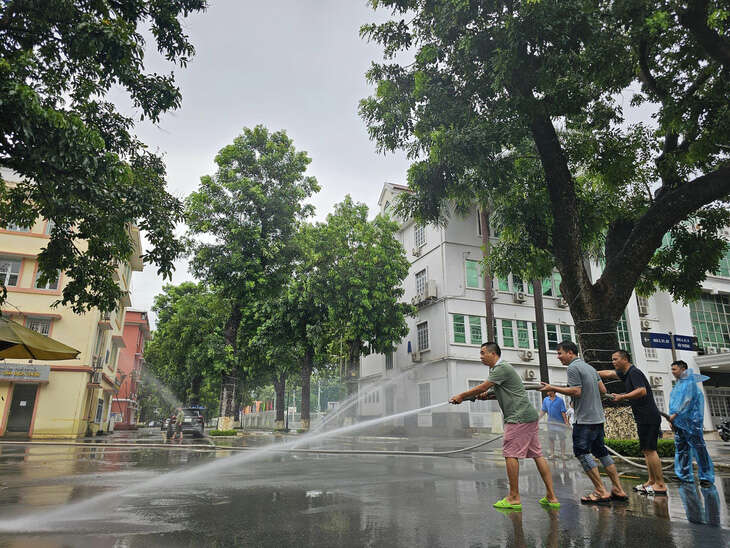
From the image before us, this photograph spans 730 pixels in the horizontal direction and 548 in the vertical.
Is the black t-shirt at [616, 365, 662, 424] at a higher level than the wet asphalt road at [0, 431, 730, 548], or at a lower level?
higher

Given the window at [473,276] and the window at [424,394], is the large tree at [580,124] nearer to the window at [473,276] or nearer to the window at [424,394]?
the window at [473,276]

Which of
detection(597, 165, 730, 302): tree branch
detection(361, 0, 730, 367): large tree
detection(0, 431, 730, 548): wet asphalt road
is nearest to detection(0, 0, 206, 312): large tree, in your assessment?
detection(0, 431, 730, 548): wet asphalt road

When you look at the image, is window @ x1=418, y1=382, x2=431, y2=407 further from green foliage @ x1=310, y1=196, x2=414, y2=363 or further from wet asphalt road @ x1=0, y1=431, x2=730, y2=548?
wet asphalt road @ x1=0, y1=431, x2=730, y2=548

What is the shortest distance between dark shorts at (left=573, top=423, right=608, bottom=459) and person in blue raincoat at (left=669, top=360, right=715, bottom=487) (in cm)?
250

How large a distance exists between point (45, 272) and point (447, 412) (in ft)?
79.6

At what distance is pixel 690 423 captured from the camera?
791 cm

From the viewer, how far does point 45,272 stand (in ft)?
33.6

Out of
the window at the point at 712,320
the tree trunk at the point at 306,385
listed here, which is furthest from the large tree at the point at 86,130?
the window at the point at 712,320

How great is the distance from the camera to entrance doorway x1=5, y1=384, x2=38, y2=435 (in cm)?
2580

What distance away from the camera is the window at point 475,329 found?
3166 cm

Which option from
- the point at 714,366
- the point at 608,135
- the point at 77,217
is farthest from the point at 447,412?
the point at 77,217

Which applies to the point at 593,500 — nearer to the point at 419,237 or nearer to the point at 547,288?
the point at 547,288

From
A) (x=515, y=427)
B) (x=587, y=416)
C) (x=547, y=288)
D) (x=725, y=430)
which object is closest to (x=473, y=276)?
(x=547, y=288)

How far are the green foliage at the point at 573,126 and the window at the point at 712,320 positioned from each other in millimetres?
24300
